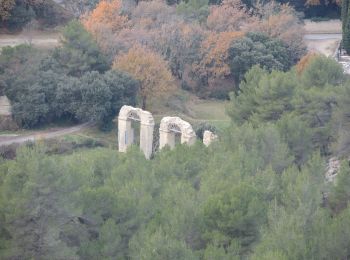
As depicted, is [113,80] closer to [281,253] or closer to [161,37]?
[161,37]

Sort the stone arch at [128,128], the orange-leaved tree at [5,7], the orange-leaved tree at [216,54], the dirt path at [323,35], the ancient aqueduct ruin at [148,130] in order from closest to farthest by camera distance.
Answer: the ancient aqueduct ruin at [148,130], the stone arch at [128,128], the orange-leaved tree at [5,7], the orange-leaved tree at [216,54], the dirt path at [323,35]

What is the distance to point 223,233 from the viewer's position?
23.2m

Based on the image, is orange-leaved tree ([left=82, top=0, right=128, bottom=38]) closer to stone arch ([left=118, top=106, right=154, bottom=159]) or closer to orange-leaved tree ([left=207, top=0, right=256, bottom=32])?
orange-leaved tree ([left=207, top=0, right=256, bottom=32])

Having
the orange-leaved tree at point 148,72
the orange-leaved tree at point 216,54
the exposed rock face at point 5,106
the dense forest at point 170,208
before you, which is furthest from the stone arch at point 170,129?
the orange-leaved tree at point 216,54

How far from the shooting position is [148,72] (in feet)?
151

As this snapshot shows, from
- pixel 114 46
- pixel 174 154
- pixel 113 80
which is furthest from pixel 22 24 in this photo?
pixel 174 154

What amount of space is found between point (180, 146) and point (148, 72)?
49.5 ft

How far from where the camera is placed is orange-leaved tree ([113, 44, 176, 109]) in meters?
45.9

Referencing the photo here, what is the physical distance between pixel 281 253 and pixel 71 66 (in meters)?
27.2

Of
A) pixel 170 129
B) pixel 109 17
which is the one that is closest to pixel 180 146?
pixel 170 129

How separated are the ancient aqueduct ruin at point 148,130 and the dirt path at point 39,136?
3334 millimetres

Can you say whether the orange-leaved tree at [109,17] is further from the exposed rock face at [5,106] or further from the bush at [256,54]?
the exposed rock face at [5,106]

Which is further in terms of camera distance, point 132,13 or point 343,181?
point 132,13

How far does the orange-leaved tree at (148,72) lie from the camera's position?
45875 millimetres
